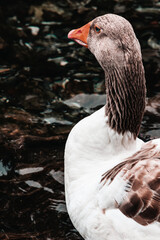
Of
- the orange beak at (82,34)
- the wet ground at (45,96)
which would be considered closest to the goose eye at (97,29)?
the orange beak at (82,34)

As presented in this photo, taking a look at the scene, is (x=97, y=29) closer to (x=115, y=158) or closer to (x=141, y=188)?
(x=115, y=158)

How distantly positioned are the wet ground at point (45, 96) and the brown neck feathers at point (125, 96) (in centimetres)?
133

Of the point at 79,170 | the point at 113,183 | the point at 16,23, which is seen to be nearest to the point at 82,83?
the point at 16,23

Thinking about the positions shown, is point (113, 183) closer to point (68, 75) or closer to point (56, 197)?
point (56, 197)

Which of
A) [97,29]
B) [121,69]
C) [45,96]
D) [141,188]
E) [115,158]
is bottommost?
[45,96]

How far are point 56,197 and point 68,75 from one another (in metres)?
2.57

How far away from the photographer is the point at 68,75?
7160 millimetres

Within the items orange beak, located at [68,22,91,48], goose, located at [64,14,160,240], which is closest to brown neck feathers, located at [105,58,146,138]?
goose, located at [64,14,160,240]

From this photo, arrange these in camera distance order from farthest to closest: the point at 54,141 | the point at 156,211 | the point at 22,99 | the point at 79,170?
the point at 22,99 < the point at 54,141 < the point at 79,170 < the point at 156,211

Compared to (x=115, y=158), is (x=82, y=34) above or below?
above

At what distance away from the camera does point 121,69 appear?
419 cm

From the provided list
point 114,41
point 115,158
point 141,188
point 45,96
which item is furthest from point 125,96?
point 45,96

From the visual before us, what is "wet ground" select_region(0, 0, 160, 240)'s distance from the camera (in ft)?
16.4

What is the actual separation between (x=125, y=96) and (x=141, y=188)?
96 cm
